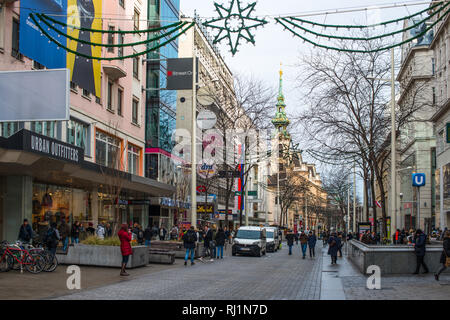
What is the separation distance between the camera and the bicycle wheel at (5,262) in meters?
17.7

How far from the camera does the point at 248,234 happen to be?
35.7 meters

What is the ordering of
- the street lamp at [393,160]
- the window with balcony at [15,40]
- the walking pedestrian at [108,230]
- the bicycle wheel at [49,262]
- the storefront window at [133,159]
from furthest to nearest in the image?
the storefront window at [133,159] → the walking pedestrian at [108,230] → the street lamp at [393,160] → the window with balcony at [15,40] → the bicycle wheel at [49,262]

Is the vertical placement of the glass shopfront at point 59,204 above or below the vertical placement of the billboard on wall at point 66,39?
below

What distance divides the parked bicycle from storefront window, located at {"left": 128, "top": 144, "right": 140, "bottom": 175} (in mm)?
23232

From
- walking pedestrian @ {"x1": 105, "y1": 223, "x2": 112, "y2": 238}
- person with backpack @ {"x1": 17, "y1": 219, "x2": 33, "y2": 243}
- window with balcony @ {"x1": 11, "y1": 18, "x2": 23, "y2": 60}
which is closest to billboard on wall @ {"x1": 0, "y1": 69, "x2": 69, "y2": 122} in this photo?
person with backpack @ {"x1": 17, "y1": 219, "x2": 33, "y2": 243}

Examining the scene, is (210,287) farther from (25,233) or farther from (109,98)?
(109,98)

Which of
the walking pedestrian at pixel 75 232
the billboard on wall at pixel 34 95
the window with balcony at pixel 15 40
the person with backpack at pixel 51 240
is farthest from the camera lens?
the walking pedestrian at pixel 75 232

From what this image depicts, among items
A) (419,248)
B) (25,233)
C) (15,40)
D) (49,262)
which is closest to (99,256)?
(25,233)

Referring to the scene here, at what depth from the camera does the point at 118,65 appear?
36156 mm

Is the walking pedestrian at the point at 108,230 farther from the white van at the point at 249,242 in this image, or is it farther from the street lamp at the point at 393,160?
the street lamp at the point at 393,160

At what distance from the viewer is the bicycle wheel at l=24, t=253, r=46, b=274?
17.7 meters

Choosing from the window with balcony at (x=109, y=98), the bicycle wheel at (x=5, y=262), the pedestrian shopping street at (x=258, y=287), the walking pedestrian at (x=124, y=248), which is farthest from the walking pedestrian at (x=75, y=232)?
the walking pedestrian at (x=124, y=248)
